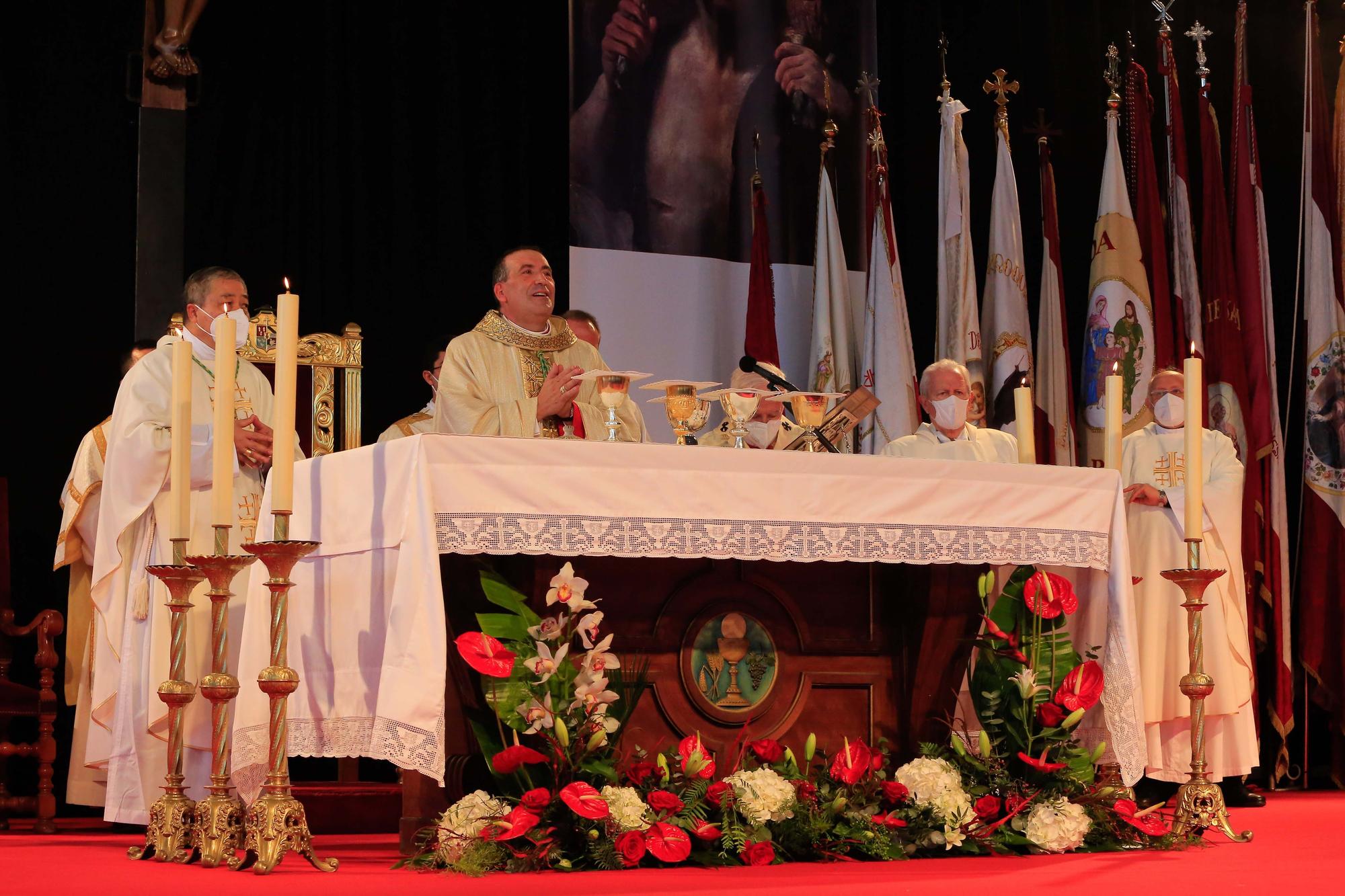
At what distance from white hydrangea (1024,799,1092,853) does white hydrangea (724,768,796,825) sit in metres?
0.62

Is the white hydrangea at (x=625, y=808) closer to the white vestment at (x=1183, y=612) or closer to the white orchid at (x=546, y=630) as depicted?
the white orchid at (x=546, y=630)

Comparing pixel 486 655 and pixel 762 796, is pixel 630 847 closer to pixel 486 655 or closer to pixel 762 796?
pixel 762 796

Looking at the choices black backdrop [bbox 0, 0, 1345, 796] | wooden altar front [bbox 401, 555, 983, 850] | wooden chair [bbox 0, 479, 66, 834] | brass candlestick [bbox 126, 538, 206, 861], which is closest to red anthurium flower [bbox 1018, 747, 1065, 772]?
wooden altar front [bbox 401, 555, 983, 850]

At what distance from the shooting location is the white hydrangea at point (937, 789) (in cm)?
392

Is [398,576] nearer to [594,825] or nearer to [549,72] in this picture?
[594,825]

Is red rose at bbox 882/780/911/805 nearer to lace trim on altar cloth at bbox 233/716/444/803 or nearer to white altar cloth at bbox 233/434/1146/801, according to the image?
white altar cloth at bbox 233/434/1146/801

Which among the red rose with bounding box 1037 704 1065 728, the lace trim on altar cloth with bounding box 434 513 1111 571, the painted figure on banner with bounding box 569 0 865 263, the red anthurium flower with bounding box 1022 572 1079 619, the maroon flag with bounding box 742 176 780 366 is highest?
the painted figure on banner with bounding box 569 0 865 263

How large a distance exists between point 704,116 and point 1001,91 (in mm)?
1404

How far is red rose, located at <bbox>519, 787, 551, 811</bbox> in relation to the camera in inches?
142

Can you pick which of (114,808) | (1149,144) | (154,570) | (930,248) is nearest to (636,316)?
(930,248)

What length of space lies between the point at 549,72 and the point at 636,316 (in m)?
1.16

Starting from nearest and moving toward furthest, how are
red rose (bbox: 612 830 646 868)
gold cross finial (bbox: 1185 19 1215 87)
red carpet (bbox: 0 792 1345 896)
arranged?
red carpet (bbox: 0 792 1345 896) → red rose (bbox: 612 830 646 868) → gold cross finial (bbox: 1185 19 1215 87)

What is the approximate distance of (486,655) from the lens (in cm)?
365

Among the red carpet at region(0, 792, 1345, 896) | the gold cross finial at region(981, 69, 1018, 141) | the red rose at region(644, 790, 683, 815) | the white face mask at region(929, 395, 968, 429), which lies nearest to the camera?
the red carpet at region(0, 792, 1345, 896)
